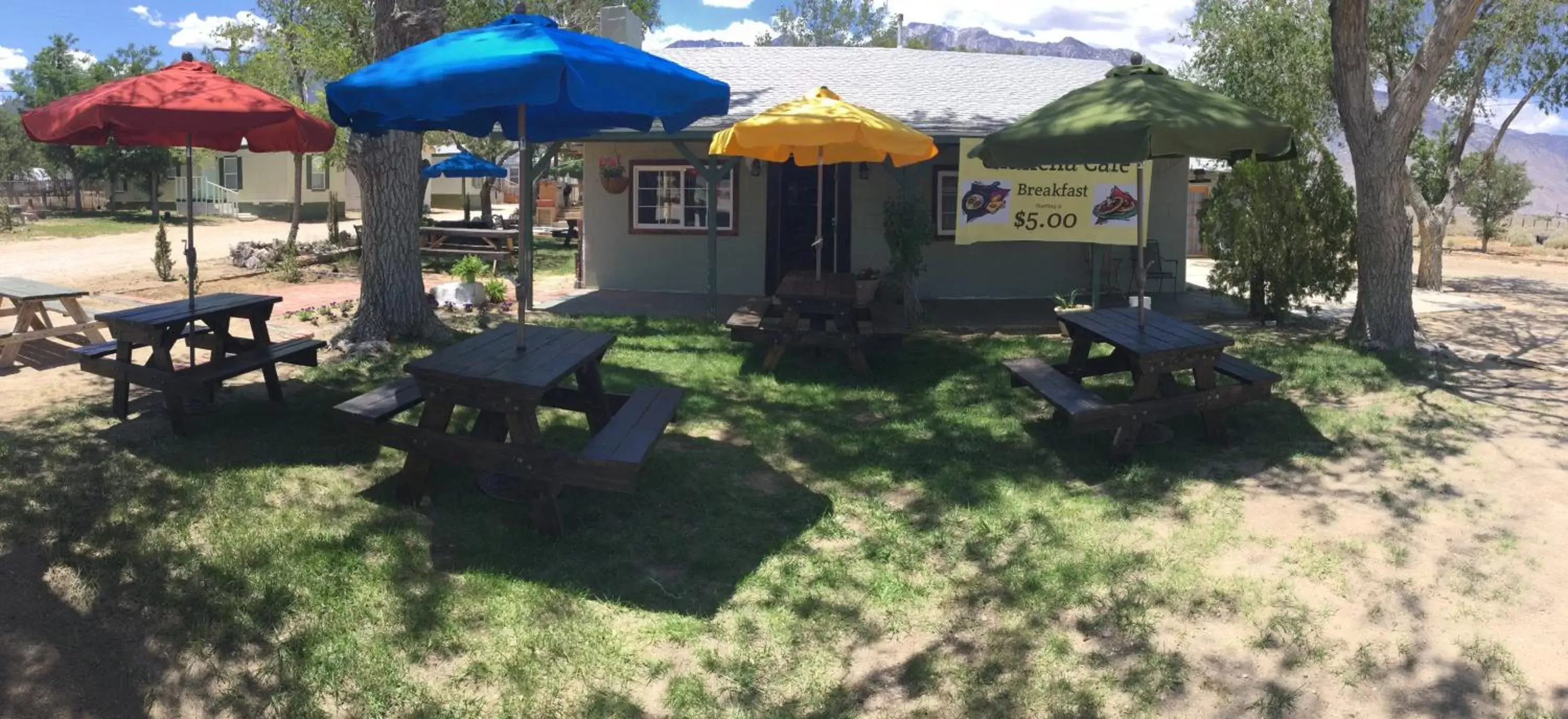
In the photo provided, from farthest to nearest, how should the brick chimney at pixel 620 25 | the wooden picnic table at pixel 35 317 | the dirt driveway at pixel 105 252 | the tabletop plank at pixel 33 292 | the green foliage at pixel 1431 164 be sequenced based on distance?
the green foliage at pixel 1431 164, the dirt driveway at pixel 105 252, the brick chimney at pixel 620 25, the tabletop plank at pixel 33 292, the wooden picnic table at pixel 35 317

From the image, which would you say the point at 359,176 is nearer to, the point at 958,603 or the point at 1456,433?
the point at 958,603

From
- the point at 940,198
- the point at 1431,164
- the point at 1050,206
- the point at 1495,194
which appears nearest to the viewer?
the point at 1050,206

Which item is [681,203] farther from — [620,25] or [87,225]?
[87,225]

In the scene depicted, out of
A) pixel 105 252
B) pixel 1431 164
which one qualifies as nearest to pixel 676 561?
pixel 105 252

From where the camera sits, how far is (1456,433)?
20.3ft

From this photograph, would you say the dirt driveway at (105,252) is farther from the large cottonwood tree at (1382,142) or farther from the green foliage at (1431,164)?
the green foliage at (1431,164)

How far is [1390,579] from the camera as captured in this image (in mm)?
4266

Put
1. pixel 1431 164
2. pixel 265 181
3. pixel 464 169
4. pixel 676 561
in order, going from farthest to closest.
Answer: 1. pixel 265 181
2. pixel 1431 164
3. pixel 464 169
4. pixel 676 561

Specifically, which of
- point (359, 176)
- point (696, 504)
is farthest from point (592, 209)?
point (696, 504)

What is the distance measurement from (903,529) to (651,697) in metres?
1.82

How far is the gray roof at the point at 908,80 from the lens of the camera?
39.7 feet

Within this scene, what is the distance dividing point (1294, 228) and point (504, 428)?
8.46m

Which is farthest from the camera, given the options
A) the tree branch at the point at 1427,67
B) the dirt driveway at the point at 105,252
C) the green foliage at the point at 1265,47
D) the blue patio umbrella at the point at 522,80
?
the green foliage at the point at 1265,47

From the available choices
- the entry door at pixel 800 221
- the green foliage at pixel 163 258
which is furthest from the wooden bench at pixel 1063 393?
the green foliage at pixel 163 258
